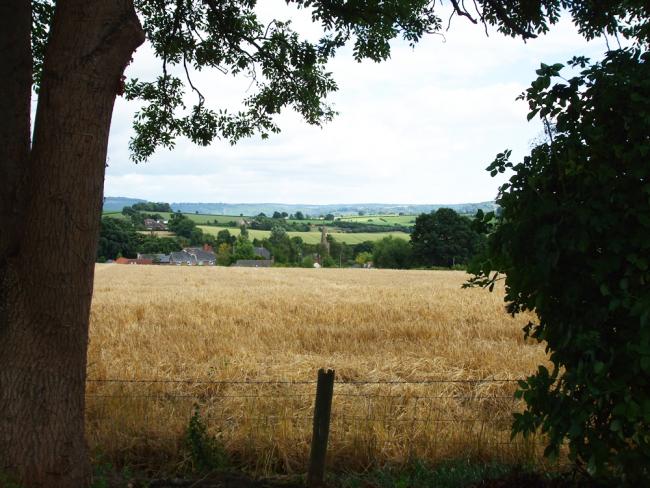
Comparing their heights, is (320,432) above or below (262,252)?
above

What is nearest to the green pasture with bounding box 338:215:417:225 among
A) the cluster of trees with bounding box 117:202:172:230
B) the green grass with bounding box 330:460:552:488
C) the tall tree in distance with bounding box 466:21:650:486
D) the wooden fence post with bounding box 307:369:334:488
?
the cluster of trees with bounding box 117:202:172:230

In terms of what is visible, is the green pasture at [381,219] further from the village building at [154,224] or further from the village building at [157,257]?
the village building at [157,257]

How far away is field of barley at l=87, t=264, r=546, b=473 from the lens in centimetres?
570

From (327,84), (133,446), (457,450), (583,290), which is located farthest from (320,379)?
(327,84)

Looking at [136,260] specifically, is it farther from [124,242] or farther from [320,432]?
[320,432]

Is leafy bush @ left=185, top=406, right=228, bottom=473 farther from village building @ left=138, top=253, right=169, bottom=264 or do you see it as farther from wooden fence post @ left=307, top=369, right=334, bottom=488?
village building @ left=138, top=253, right=169, bottom=264

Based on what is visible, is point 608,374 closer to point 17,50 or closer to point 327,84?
point 17,50

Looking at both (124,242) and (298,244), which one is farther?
(298,244)

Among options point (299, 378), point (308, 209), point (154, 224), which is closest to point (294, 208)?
point (308, 209)

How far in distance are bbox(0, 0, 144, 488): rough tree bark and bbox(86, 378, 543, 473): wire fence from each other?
150cm

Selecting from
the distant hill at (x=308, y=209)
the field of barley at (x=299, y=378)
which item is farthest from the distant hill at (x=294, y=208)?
the field of barley at (x=299, y=378)

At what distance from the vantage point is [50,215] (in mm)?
4141

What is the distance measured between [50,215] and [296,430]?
314 centimetres

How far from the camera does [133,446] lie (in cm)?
571
